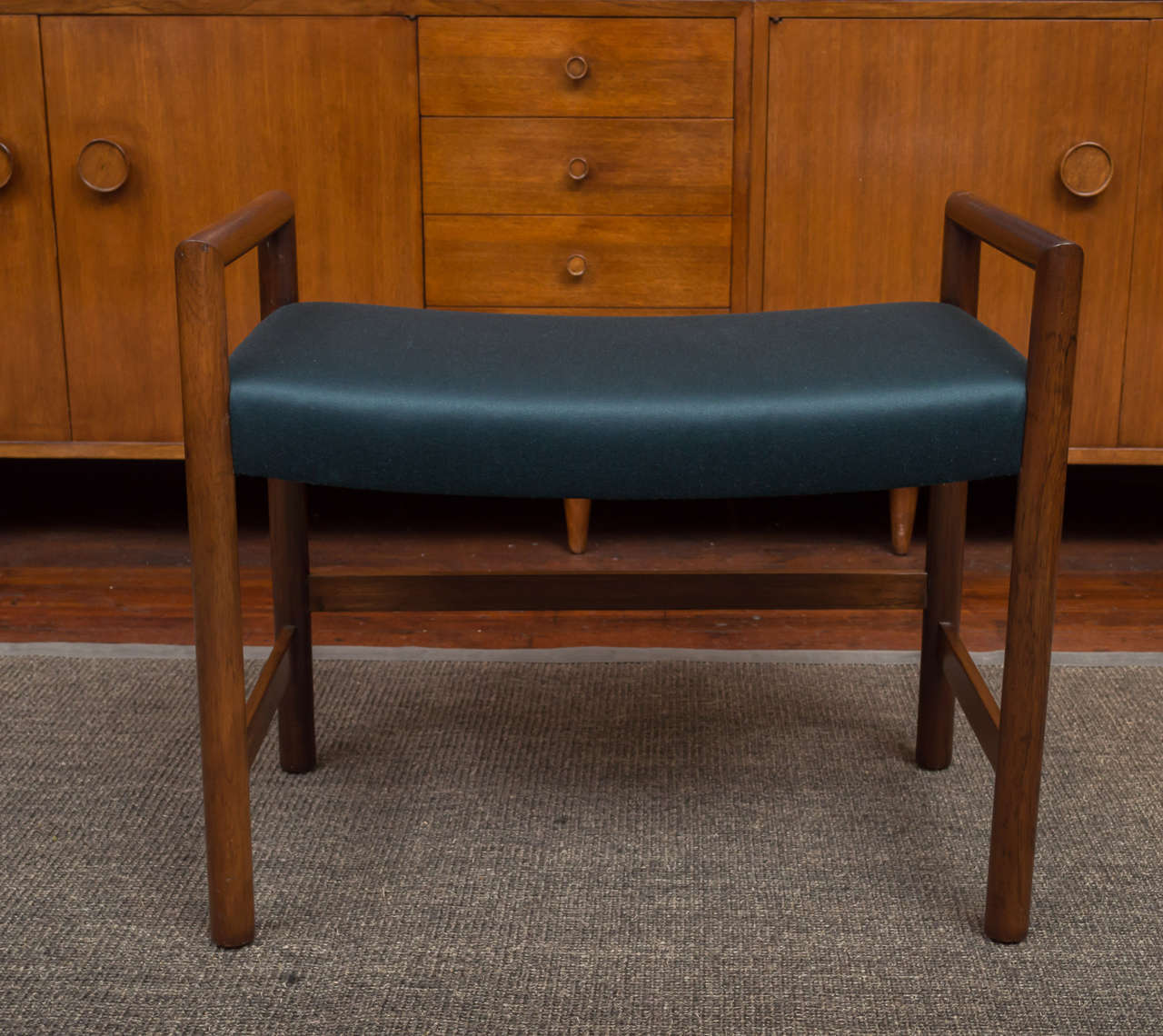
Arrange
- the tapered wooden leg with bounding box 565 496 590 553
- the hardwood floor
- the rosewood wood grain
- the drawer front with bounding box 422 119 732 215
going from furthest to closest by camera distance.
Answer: the tapered wooden leg with bounding box 565 496 590 553
the drawer front with bounding box 422 119 732 215
the hardwood floor
the rosewood wood grain

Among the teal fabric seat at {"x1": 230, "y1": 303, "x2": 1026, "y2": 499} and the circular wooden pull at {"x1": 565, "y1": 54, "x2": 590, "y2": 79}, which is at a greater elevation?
the circular wooden pull at {"x1": 565, "y1": 54, "x2": 590, "y2": 79}

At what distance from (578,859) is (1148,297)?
1.18 m

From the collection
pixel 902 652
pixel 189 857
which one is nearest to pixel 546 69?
pixel 902 652

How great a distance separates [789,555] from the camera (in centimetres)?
201

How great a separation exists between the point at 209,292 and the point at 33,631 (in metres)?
0.93

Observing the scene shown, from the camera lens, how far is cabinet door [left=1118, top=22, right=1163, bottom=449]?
1817 millimetres

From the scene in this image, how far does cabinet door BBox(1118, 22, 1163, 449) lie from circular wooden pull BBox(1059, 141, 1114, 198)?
0.05 metres

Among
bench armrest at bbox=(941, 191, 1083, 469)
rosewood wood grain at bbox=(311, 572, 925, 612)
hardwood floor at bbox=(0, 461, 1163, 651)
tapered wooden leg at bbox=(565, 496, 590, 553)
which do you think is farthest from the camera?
tapered wooden leg at bbox=(565, 496, 590, 553)

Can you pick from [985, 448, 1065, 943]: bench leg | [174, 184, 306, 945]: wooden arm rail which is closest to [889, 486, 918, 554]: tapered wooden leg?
[985, 448, 1065, 943]: bench leg

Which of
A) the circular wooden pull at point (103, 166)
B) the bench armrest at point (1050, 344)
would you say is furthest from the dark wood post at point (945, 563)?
the circular wooden pull at point (103, 166)

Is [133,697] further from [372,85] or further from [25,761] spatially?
[372,85]

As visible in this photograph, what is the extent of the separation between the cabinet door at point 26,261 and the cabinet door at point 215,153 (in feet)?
0.07

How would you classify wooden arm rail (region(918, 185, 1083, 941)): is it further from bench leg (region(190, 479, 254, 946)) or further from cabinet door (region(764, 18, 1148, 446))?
cabinet door (region(764, 18, 1148, 446))

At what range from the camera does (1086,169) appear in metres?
1.83
